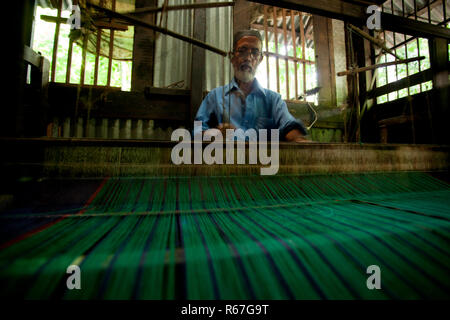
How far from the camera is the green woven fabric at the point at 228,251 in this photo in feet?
1.14

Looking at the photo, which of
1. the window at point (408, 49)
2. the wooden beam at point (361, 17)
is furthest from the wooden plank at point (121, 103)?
the window at point (408, 49)

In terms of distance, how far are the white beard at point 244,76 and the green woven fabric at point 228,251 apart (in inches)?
78.1

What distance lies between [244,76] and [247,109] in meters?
0.44

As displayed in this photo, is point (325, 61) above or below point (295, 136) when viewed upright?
above

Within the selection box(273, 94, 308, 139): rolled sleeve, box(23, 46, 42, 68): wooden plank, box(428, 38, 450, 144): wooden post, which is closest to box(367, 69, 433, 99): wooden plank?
box(428, 38, 450, 144): wooden post

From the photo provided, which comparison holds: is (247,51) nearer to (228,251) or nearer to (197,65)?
(197,65)

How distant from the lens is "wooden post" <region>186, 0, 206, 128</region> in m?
2.17

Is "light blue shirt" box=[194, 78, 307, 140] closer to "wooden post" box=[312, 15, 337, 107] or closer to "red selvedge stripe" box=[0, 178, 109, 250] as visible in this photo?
"red selvedge stripe" box=[0, 178, 109, 250]

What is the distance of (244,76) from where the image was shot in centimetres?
231

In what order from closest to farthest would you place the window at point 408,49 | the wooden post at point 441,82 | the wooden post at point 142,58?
the wooden post at point 441,82, the window at point 408,49, the wooden post at point 142,58

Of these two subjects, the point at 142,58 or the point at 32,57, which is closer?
the point at 32,57

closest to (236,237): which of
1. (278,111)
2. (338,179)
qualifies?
(338,179)

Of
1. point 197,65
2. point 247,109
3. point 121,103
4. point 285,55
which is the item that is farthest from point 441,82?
point 121,103

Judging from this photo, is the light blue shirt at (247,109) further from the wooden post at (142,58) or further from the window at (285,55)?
the wooden post at (142,58)
